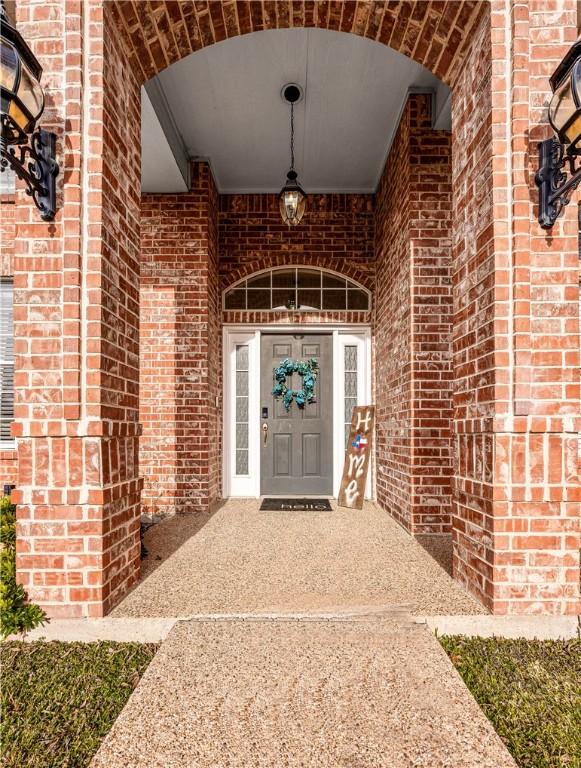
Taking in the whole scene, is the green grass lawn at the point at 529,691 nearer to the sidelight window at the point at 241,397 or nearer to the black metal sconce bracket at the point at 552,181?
the black metal sconce bracket at the point at 552,181

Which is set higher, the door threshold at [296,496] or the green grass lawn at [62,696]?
the green grass lawn at [62,696]

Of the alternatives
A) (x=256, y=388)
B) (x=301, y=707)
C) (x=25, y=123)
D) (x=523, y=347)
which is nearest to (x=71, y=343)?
(x=25, y=123)

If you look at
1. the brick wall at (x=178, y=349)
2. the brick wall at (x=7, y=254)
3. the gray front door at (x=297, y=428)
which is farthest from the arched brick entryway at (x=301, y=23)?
the gray front door at (x=297, y=428)

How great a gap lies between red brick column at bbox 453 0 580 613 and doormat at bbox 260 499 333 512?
2.72 metres

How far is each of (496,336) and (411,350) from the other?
176 cm

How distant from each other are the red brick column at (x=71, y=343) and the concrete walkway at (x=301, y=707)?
2.12 feet

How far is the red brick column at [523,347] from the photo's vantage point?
2.13 m

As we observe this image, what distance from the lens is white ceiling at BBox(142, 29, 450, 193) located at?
11.5 feet

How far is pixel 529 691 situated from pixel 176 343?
425 cm

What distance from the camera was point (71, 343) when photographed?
7.13 feet

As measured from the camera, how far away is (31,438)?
2154 mm

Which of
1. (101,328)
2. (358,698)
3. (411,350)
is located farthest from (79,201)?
(411,350)

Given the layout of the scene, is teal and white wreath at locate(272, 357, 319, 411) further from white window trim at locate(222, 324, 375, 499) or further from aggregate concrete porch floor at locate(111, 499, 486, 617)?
aggregate concrete porch floor at locate(111, 499, 486, 617)

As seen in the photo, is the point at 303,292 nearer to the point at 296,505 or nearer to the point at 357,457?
the point at 357,457
